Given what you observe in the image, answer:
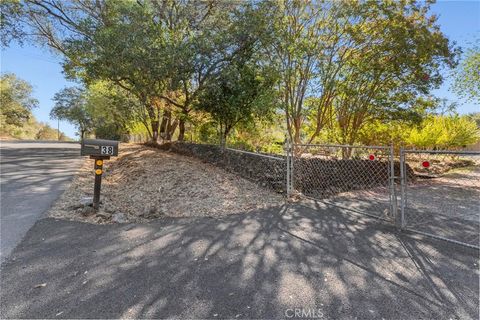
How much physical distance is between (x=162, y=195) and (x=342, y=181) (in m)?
4.75

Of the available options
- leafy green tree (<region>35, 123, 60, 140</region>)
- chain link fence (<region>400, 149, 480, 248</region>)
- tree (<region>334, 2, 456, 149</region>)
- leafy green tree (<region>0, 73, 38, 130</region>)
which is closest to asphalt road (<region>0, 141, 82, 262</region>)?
chain link fence (<region>400, 149, 480, 248</region>)

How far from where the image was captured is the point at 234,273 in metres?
2.56

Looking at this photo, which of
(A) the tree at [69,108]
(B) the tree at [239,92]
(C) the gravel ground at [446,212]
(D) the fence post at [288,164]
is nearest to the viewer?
(C) the gravel ground at [446,212]

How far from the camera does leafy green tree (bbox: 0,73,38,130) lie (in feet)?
92.1

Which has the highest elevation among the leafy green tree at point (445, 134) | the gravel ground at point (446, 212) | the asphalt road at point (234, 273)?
the leafy green tree at point (445, 134)

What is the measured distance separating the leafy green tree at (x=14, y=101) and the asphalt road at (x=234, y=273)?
34.1 meters

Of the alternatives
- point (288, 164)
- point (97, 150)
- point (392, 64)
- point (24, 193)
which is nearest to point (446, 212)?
→ point (288, 164)

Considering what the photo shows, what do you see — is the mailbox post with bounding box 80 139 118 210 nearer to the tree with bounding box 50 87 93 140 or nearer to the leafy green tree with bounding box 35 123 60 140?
the tree with bounding box 50 87 93 140

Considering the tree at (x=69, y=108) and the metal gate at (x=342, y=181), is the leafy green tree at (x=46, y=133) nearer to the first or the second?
the tree at (x=69, y=108)

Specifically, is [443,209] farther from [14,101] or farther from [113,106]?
[14,101]

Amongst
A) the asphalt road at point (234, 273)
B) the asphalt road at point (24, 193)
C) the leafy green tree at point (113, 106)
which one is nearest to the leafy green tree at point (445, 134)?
the asphalt road at point (234, 273)

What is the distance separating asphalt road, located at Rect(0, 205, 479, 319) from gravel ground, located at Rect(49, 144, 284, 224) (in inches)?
19.2

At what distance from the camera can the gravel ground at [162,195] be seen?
13.9ft

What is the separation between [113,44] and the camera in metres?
7.12
